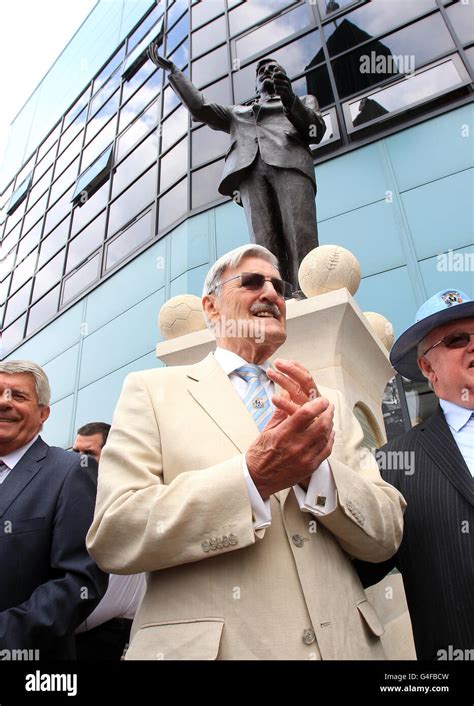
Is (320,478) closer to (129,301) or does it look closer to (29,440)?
(29,440)

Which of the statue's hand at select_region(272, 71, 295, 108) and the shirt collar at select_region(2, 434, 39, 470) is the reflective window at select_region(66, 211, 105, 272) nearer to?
the statue's hand at select_region(272, 71, 295, 108)

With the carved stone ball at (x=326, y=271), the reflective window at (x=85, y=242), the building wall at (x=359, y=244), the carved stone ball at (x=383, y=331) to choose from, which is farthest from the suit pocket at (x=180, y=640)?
the reflective window at (x=85, y=242)

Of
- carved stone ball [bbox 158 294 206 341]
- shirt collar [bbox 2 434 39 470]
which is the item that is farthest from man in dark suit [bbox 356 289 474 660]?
carved stone ball [bbox 158 294 206 341]

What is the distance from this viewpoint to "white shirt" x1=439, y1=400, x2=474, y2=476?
1809 millimetres

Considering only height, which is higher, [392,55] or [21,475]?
[392,55]

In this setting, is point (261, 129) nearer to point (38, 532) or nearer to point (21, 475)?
point (21, 475)

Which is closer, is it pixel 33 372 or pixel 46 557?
pixel 46 557

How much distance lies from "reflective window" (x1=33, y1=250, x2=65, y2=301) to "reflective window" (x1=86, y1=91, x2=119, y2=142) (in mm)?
4535

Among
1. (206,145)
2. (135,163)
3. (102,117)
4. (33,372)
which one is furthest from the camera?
(102,117)

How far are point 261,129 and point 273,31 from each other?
11.3 metres

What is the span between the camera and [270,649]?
119 centimetres

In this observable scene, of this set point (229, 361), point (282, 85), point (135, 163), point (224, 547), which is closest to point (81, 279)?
point (135, 163)

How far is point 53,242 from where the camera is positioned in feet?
60.8

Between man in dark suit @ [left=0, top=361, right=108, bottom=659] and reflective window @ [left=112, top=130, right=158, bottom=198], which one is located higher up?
reflective window @ [left=112, top=130, right=158, bottom=198]
